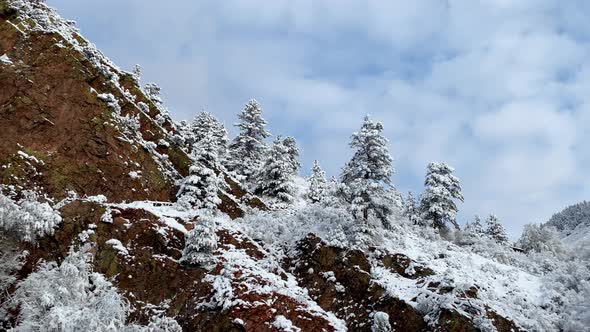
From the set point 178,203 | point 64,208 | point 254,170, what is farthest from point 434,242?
point 64,208

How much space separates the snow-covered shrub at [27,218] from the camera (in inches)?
646

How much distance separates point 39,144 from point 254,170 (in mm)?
22570

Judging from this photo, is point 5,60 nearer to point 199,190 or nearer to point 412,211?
point 199,190

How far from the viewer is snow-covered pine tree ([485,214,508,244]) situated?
46.2 m

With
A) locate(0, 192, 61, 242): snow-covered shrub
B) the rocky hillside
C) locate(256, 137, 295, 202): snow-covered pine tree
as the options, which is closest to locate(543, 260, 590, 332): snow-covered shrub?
the rocky hillside

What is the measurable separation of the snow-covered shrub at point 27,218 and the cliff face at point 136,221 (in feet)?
1.67

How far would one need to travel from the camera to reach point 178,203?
23641 mm

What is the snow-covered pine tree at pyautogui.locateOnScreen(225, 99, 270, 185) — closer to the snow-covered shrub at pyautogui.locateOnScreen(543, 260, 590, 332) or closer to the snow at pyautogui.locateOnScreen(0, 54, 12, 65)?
the snow at pyautogui.locateOnScreen(0, 54, 12, 65)

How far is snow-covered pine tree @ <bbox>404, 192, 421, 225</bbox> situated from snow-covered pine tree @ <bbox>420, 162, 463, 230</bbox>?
2.98 ft

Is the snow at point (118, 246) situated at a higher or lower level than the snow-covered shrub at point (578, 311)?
lower

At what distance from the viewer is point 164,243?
66.3ft

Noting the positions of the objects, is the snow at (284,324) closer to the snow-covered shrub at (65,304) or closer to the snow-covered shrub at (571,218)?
the snow-covered shrub at (65,304)

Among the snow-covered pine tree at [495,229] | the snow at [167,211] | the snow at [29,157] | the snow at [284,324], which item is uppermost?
the snow-covered pine tree at [495,229]

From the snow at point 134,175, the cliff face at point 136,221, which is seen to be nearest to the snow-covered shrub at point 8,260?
the cliff face at point 136,221
